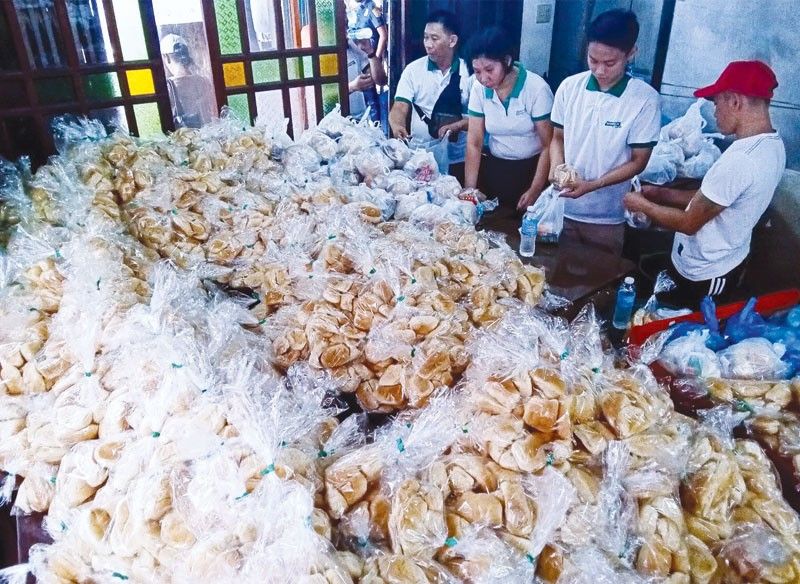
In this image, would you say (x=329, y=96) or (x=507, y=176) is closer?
(x=329, y=96)

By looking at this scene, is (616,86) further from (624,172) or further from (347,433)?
(347,433)

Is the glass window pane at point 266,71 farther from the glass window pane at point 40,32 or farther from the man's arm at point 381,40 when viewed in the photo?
the man's arm at point 381,40

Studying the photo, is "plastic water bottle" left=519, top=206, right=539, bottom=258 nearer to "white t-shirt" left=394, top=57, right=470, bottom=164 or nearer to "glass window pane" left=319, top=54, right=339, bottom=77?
"glass window pane" left=319, top=54, right=339, bottom=77

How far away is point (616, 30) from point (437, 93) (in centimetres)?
155

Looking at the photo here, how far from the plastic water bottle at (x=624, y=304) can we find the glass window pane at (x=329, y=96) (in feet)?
7.23

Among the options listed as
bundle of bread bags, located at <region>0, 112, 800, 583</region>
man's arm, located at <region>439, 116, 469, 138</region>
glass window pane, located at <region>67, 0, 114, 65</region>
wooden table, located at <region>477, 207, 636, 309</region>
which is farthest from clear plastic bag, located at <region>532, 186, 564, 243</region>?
glass window pane, located at <region>67, 0, 114, 65</region>

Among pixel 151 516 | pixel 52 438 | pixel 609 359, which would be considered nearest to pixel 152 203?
pixel 52 438

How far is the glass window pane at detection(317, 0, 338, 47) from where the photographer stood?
316cm

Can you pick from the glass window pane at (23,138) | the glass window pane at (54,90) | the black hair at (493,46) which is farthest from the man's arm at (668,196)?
the glass window pane at (23,138)

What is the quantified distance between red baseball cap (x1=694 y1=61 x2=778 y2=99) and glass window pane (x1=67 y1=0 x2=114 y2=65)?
2.88m

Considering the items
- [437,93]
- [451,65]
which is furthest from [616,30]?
[437,93]

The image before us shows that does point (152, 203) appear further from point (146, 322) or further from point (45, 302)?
point (146, 322)

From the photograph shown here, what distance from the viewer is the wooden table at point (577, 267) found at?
226 centimetres

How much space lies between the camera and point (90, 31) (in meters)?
2.64
